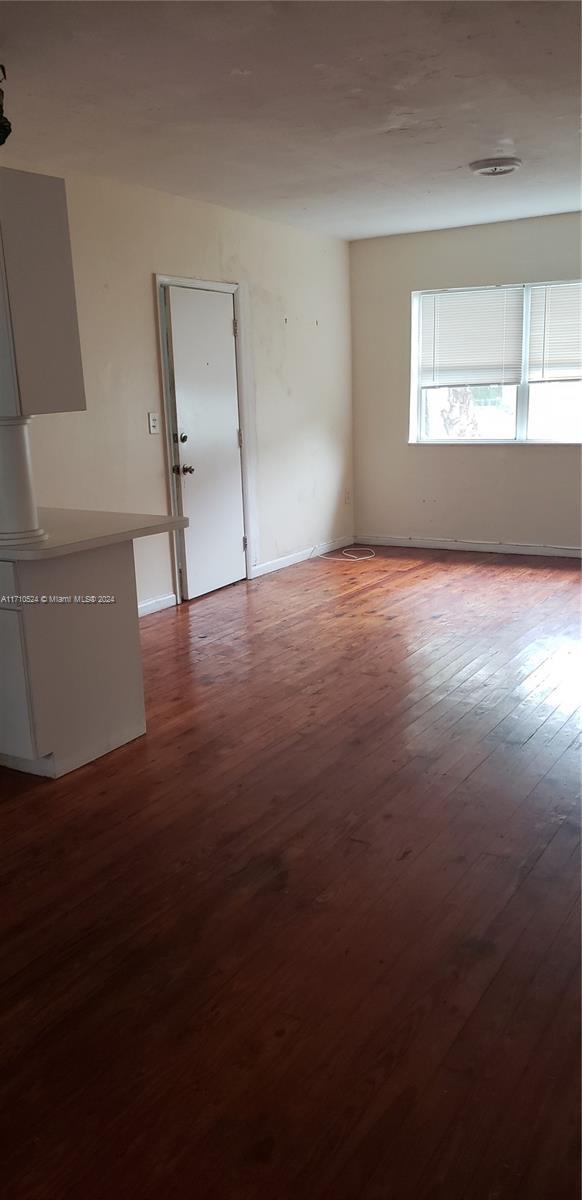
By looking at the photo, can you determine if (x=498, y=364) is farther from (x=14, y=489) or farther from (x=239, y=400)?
(x=14, y=489)

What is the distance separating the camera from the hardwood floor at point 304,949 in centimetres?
176

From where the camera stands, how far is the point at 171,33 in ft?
9.78

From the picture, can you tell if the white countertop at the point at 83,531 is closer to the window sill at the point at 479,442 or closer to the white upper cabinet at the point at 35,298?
the white upper cabinet at the point at 35,298

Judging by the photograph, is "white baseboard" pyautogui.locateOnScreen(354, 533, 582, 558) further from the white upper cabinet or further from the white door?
the white upper cabinet

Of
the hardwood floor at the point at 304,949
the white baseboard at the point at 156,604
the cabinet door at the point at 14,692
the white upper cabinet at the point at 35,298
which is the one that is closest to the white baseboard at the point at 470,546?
the white baseboard at the point at 156,604

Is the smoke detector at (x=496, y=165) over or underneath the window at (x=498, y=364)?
over

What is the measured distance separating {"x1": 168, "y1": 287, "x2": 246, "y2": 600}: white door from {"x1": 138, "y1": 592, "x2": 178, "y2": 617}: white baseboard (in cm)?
14

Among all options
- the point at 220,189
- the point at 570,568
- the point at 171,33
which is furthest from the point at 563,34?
the point at 570,568

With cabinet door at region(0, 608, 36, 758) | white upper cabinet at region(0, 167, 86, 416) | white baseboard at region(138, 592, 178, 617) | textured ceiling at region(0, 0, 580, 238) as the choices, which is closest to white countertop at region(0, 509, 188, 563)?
cabinet door at region(0, 608, 36, 758)

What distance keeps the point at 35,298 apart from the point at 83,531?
0.86 m

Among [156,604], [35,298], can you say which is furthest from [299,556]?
[35,298]

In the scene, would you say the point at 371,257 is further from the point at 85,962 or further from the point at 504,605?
the point at 85,962

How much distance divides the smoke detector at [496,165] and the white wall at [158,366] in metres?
1.85

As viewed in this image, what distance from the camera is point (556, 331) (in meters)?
7.00
